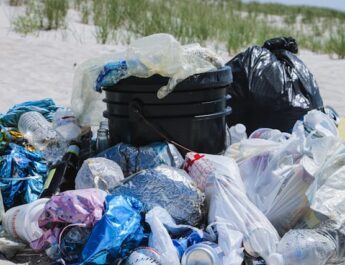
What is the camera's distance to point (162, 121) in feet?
11.6

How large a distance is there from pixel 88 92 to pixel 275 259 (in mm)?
1774

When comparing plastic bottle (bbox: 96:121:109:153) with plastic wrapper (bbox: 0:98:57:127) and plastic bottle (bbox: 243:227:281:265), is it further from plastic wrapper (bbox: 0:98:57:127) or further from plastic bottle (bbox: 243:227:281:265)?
plastic bottle (bbox: 243:227:281:265)

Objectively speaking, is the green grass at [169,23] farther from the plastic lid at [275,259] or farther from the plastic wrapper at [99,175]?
the plastic lid at [275,259]

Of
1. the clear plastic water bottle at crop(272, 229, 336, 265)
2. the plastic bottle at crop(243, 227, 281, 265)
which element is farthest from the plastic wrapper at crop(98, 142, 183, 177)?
the clear plastic water bottle at crop(272, 229, 336, 265)

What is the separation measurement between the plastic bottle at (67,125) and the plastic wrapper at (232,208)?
0.96 meters

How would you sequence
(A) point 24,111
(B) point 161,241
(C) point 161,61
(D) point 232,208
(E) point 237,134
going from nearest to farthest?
(B) point 161,241
(D) point 232,208
(C) point 161,61
(E) point 237,134
(A) point 24,111

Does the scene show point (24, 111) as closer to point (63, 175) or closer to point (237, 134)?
point (63, 175)

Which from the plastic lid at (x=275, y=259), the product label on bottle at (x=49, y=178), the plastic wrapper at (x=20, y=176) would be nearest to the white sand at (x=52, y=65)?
the plastic wrapper at (x=20, y=176)

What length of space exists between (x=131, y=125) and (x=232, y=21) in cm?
879

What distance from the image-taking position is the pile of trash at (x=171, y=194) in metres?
2.83

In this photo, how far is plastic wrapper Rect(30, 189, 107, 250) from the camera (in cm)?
287

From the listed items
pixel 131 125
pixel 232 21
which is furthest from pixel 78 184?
pixel 232 21

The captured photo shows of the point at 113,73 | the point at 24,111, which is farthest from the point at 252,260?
the point at 24,111

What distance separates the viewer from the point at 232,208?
3027mm
